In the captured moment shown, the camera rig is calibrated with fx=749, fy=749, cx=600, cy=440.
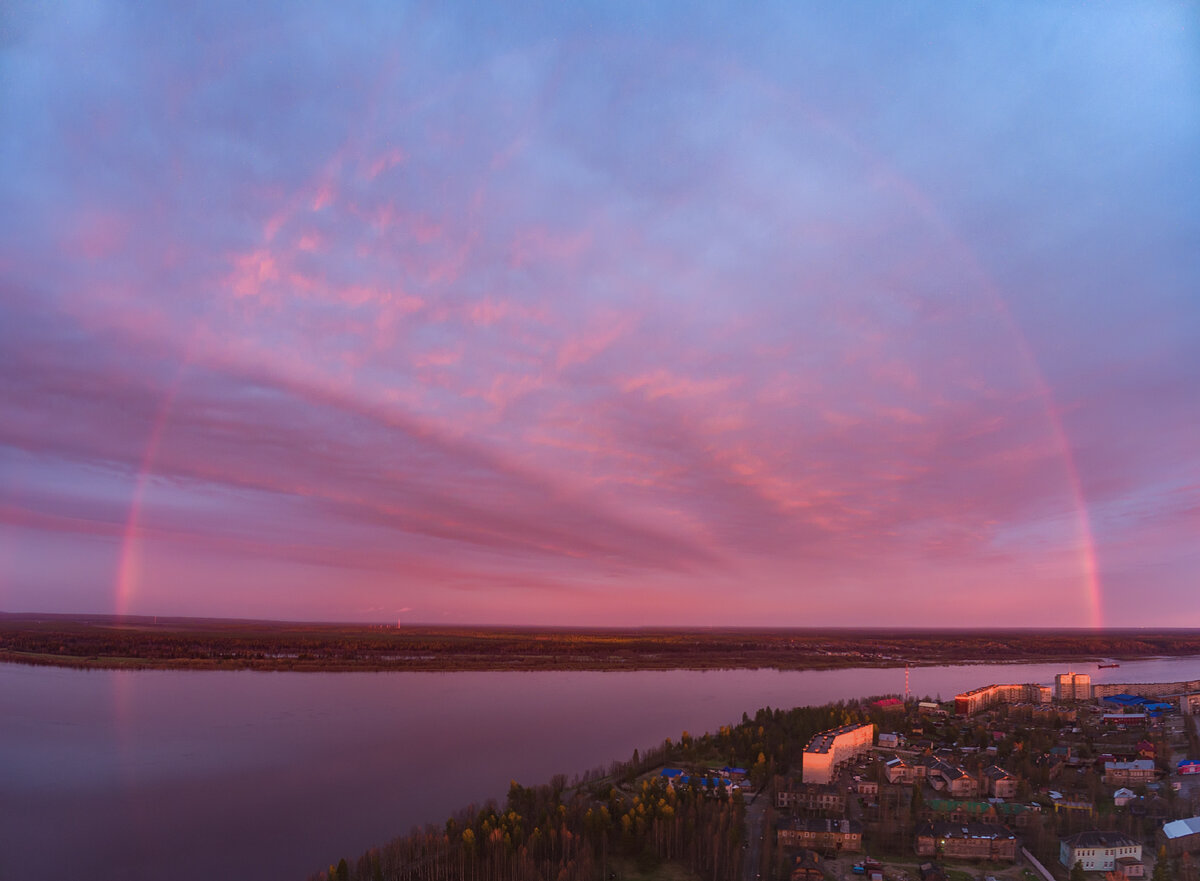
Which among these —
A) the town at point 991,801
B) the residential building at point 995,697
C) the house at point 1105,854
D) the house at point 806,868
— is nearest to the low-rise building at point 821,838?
the town at point 991,801

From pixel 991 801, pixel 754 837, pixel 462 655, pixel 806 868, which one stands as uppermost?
pixel 806 868

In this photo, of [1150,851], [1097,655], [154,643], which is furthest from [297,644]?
[1097,655]

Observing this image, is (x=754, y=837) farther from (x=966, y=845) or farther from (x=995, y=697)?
(x=995, y=697)

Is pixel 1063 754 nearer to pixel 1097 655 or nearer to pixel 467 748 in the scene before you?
pixel 467 748

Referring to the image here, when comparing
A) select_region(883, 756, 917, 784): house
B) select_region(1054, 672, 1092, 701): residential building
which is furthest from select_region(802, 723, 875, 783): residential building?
select_region(1054, 672, 1092, 701): residential building

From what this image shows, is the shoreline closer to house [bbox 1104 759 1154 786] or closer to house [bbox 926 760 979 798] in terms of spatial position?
house [bbox 926 760 979 798]

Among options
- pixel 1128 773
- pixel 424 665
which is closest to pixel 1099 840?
pixel 1128 773

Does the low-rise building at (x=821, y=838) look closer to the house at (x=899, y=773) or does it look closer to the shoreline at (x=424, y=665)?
the house at (x=899, y=773)
